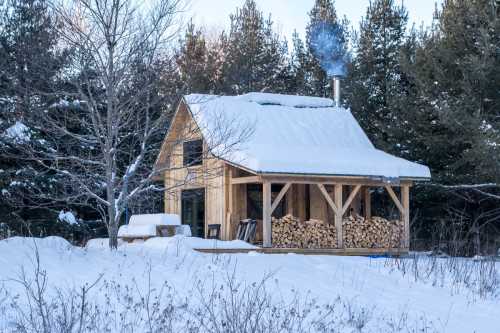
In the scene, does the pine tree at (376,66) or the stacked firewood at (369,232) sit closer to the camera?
the stacked firewood at (369,232)

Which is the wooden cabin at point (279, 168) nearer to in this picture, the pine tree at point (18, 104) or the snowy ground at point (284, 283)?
the pine tree at point (18, 104)

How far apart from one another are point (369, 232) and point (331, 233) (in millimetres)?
1157

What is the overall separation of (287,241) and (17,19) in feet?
32.0

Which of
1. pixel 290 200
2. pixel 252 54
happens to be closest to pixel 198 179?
pixel 290 200

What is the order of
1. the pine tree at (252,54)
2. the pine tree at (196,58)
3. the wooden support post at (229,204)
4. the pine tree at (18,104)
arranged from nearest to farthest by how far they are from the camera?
1. the pine tree at (18,104)
2. the wooden support post at (229,204)
3. the pine tree at (196,58)
4. the pine tree at (252,54)

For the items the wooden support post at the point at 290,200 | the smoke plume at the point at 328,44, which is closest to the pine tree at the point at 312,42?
the smoke plume at the point at 328,44

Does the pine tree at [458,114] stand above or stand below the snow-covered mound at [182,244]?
above

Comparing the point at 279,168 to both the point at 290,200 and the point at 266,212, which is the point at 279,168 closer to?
the point at 266,212

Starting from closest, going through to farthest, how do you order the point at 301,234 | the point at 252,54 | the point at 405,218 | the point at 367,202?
the point at 301,234 → the point at 405,218 → the point at 367,202 → the point at 252,54

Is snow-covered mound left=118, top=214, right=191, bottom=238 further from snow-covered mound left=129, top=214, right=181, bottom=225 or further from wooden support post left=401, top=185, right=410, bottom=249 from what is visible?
wooden support post left=401, top=185, right=410, bottom=249

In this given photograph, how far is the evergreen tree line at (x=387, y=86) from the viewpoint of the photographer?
19438 millimetres

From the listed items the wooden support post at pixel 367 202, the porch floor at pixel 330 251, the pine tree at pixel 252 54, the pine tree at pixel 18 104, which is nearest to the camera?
the porch floor at pixel 330 251

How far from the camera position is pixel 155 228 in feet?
62.5

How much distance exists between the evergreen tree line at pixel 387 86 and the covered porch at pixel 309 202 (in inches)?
51.8
